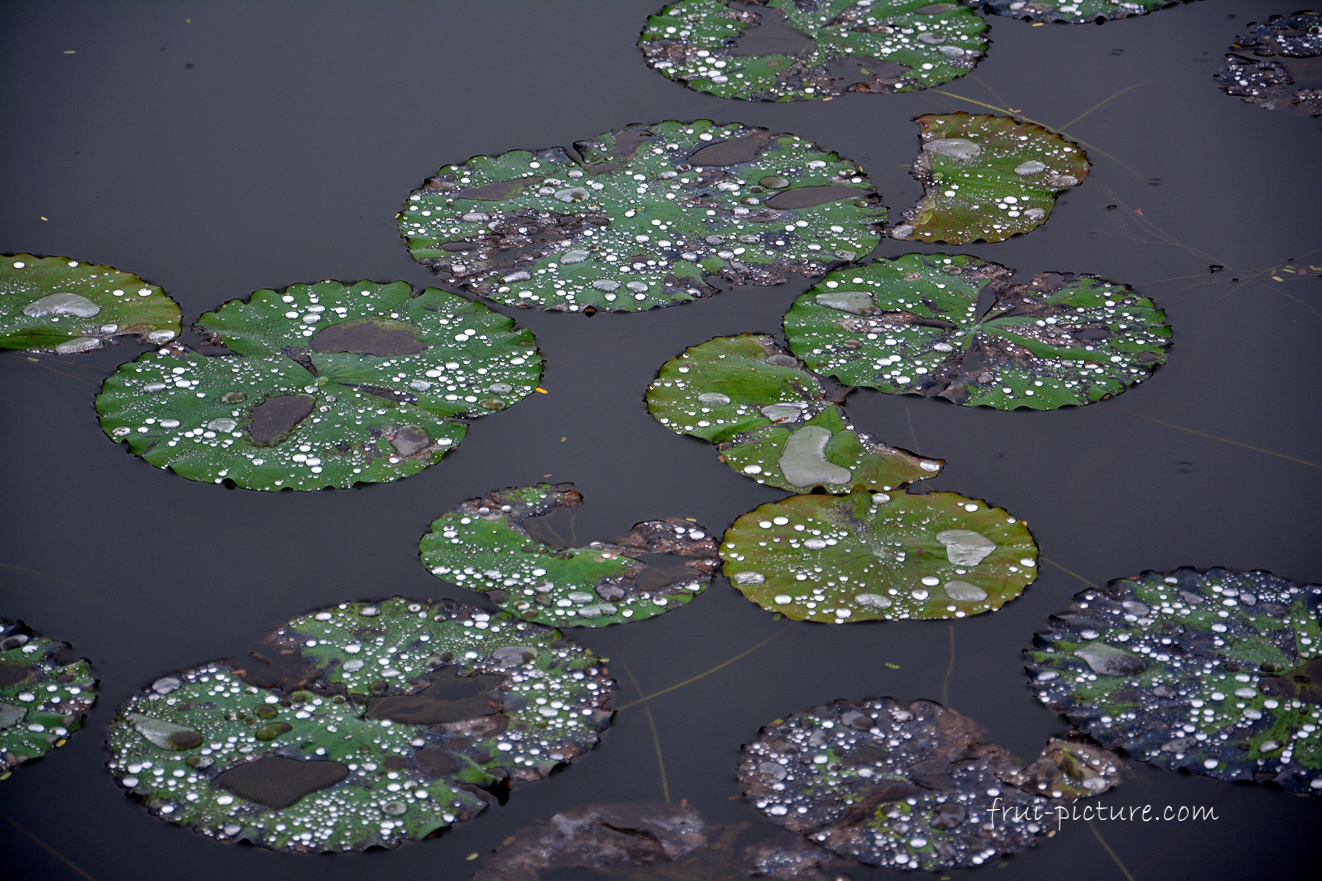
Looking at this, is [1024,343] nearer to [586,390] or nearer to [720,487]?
[720,487]

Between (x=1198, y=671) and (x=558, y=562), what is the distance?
1160 millimetres

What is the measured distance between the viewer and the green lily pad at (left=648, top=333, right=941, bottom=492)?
2295mm

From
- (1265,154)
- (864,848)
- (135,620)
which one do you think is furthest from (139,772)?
(1265,154)

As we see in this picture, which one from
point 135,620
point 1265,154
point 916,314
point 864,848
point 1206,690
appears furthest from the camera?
point 1265,154

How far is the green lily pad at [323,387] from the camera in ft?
7.68

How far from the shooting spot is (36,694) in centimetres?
191

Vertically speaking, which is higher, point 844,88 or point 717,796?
point 844,88

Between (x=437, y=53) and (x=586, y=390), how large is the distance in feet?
5.53

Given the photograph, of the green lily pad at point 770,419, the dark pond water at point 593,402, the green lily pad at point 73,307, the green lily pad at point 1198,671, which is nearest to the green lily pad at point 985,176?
the dark pond water at point 593,402

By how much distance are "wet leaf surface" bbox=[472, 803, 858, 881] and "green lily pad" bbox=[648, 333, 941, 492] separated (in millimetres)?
771

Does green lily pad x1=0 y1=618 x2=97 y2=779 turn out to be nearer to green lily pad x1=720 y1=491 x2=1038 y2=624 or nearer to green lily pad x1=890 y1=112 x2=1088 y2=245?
green lily pad x1=720 y1=491 x2=1038 y2=624

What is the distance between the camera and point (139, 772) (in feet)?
5.87

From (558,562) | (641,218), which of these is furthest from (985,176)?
(558,562)

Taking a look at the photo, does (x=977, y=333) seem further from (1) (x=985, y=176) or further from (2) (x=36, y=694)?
(2) (x=36, y=694)
